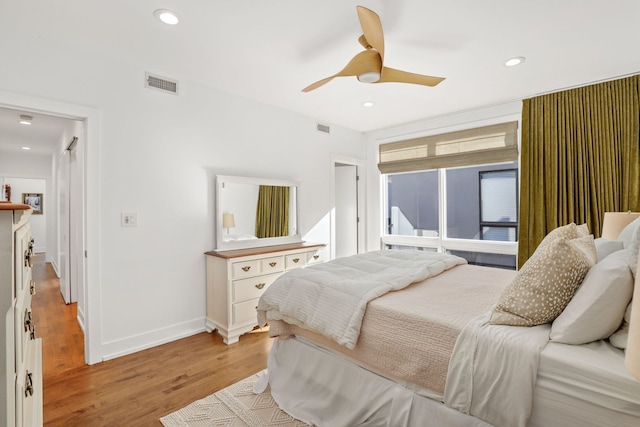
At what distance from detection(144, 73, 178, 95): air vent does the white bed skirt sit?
246 cm

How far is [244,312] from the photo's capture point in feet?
9.84

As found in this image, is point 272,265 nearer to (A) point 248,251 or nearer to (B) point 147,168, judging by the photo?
(A) point 248,251

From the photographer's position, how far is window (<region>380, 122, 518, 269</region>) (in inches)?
157

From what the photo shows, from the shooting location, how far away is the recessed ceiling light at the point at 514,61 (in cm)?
268

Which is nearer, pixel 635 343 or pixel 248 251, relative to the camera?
pixel 635 343

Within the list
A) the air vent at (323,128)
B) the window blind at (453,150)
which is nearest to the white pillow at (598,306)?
the window blind at (453,150)

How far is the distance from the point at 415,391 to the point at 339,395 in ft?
1.58

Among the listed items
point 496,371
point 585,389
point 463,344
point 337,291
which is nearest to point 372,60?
point 337,291

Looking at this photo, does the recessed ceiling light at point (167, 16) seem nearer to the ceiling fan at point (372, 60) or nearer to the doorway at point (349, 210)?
the ceiling fan at point (372, 60)

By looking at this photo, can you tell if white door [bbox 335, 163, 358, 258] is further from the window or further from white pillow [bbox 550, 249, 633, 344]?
white pillow [bbox 550, 249, 633, 344]

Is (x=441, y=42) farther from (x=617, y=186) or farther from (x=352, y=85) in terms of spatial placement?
(x=617, y=186)

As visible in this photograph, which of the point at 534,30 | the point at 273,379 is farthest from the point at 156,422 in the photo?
the point at 534,30

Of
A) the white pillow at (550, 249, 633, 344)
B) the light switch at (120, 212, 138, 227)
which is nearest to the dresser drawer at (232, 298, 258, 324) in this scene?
the light switch at (120, 212, 138, 227)

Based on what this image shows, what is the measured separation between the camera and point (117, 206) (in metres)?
2.66
